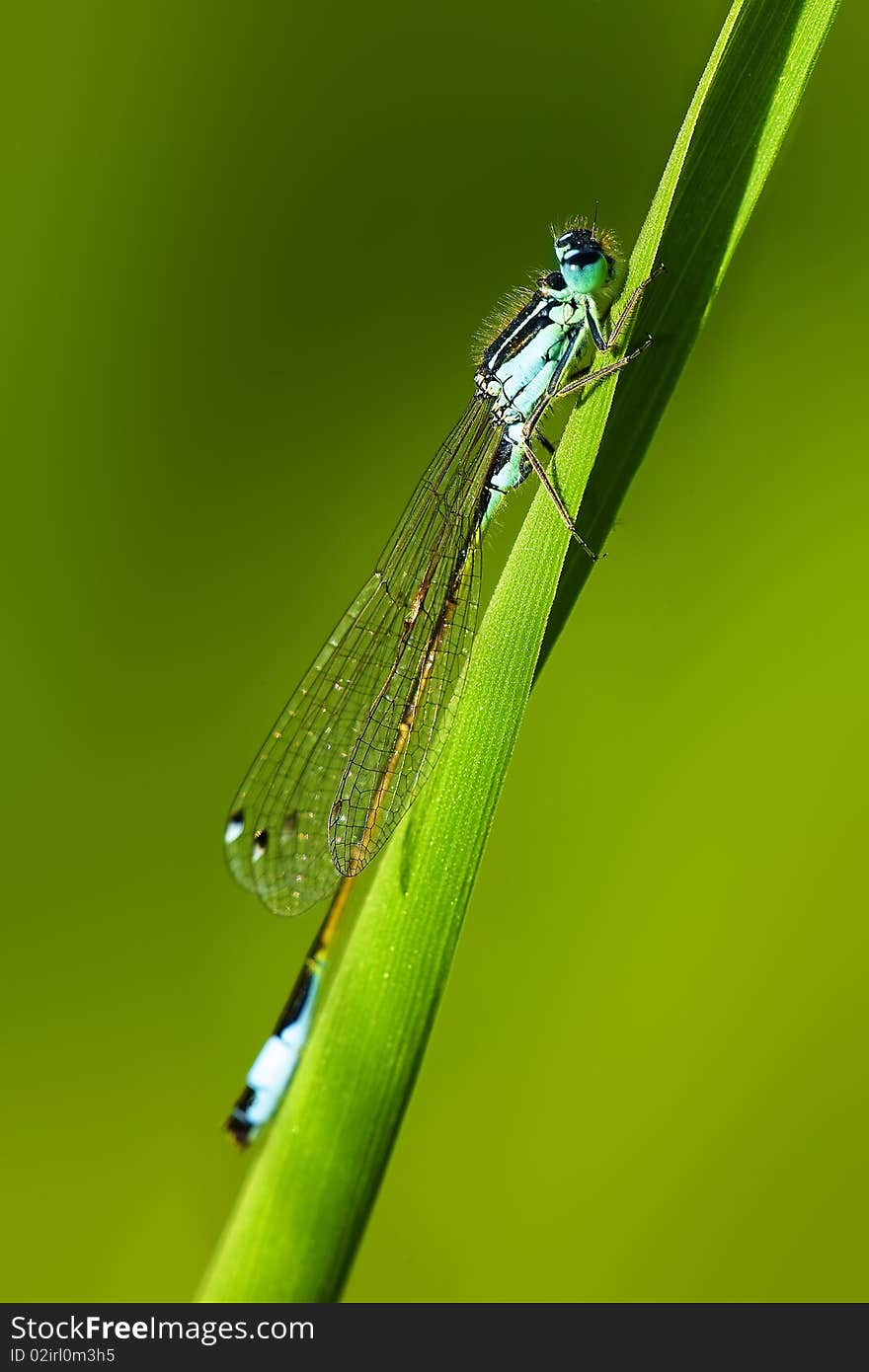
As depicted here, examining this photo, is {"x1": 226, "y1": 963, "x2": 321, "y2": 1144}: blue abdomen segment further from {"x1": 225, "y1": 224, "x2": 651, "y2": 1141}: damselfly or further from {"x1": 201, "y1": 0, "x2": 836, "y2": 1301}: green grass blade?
{"x1": 201, "y1": 0, "x2": 836, "y2": 1301}: green grass blade

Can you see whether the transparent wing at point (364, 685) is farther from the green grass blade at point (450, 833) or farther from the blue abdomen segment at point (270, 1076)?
the green grass blade at point (450, 833)

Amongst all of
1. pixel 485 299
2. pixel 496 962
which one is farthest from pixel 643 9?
pixel 496 962

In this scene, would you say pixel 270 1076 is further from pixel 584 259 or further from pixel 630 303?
pixel 584 259

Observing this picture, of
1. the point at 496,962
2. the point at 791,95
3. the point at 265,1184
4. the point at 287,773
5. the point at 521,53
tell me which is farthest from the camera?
the point at 521,53

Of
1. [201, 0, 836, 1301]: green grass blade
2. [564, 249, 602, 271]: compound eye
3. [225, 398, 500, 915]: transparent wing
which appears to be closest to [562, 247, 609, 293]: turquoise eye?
A: [564, 249, 602, 271]: compound eye

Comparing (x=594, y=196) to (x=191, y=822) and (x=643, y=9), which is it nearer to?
(x=643, y=9)

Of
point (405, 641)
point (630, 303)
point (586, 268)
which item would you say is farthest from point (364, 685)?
point (630, 303)
